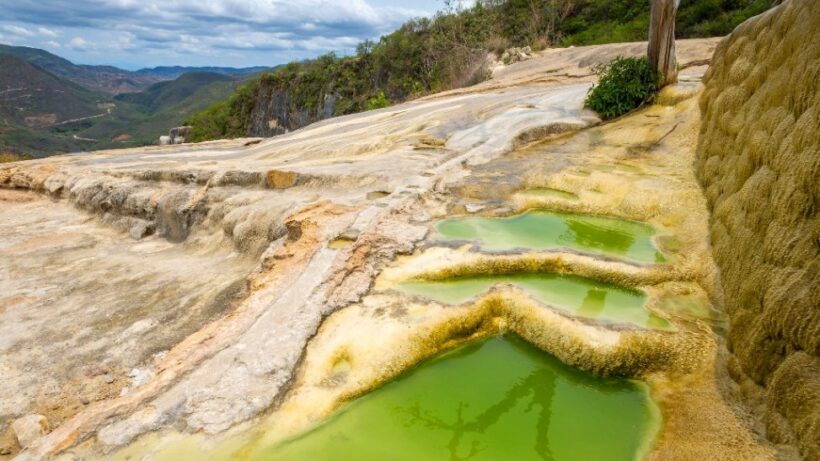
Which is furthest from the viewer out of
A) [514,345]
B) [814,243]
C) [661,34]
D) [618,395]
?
[661,34]

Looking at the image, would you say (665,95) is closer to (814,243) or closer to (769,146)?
(769,146)

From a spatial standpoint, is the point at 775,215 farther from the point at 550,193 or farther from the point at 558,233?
the point at 550,193

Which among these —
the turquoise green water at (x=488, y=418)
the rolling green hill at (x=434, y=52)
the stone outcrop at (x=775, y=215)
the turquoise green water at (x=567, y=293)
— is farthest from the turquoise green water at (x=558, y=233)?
the rolling green hill at (x=434, y=52)

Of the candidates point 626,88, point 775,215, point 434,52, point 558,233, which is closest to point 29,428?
point 558,233

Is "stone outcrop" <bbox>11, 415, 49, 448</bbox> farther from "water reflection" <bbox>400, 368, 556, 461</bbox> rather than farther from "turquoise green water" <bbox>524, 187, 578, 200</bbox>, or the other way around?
"turquoise green water" <bbox>524, 187, 578, 200</bbox>

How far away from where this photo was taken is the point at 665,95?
37.4 feet

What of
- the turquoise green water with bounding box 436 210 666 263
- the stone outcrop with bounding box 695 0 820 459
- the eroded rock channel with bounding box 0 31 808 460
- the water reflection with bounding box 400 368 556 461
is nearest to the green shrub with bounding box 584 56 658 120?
the eroded rock channel with bounding box 0 31 808 460

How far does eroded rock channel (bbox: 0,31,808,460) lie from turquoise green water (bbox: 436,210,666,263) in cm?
5

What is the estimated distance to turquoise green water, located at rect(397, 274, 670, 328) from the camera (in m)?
5.21

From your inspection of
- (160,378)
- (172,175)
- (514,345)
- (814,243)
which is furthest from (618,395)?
(172,175)

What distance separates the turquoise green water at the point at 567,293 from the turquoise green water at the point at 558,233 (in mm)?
658

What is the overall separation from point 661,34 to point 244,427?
1174cm

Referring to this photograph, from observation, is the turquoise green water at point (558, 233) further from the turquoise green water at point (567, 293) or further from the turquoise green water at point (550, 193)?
the turquoise green water at point (567, 293)

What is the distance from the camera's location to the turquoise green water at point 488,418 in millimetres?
3834
